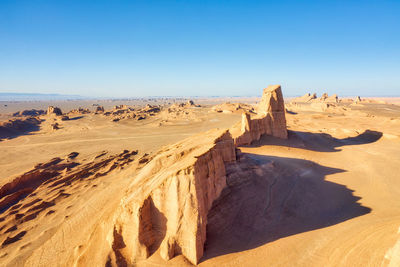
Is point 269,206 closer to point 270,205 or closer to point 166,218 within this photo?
point 270,205

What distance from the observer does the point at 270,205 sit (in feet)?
33.6

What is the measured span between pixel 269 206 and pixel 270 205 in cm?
13

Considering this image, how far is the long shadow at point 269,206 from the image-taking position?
8078 millimetres

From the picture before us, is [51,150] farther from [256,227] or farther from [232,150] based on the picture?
[256,227]

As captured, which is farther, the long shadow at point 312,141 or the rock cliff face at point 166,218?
the long shadow at point 312,141

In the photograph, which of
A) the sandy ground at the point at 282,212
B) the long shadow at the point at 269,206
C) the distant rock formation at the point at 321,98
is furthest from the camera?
the distant rock formation at the point at 321,98

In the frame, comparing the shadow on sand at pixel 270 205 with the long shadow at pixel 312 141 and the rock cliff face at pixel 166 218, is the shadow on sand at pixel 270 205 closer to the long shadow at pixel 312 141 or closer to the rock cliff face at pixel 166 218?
the rock cliff face at pixel 166 218

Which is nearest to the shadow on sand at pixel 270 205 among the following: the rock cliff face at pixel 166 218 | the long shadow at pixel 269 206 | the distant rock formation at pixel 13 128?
the long shadow at pixel 269 206

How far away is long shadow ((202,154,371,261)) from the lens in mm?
8078

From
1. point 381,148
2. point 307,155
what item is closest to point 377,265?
point 307,155

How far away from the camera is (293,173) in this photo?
13.8 meters

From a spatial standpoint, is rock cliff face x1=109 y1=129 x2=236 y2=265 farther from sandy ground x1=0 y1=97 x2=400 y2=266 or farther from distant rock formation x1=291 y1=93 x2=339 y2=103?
distant rock formation x1=291 y1=93 x2=339 y2=103

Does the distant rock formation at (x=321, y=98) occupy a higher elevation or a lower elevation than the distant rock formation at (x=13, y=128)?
higher

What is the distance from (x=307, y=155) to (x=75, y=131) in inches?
1678
